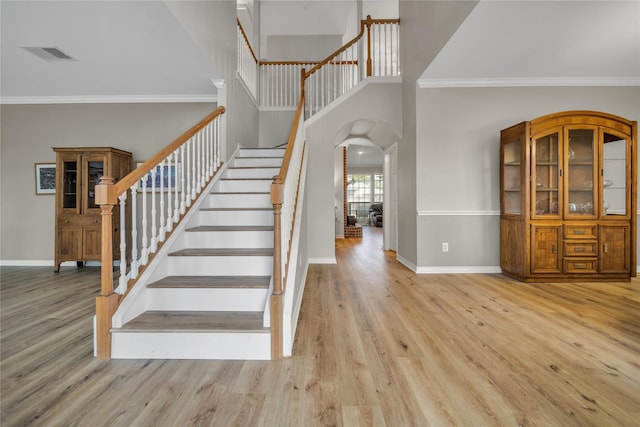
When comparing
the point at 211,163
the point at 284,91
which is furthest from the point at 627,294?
the point at 284,91

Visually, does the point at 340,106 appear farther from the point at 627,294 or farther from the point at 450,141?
the point at 627,294

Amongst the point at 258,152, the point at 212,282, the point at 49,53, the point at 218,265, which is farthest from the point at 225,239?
the point at 49,53

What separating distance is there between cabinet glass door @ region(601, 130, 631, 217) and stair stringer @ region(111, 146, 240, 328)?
15.8 feet

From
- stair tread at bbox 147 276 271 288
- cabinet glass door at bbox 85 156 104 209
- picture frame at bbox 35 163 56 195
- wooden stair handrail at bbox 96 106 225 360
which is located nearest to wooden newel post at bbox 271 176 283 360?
stair tread at bbox 147 276 271 288

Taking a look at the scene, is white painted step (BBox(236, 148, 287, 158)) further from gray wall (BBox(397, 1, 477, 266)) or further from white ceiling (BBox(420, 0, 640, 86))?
white ceiling (BBox(420, 0, 640, 86))

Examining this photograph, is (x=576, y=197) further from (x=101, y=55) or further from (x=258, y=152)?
(x=101, y=55)

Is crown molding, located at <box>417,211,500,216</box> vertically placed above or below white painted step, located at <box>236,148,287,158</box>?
below

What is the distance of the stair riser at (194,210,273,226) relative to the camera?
3062mm

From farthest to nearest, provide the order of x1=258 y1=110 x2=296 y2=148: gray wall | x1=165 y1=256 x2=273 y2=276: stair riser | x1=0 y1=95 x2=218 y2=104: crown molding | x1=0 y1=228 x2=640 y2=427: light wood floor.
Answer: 1. x1=258 y1=110 x2=296 y2=148: gray wall
2. x1=0 y1=95 x2=218 y2=104: crown molding
3. x1=165 y1=256 x2=273 y2=276: stair riser
4. x1=0 y1=228 x2=640 y2=427: light wood floor

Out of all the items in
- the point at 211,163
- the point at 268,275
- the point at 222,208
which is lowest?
the point at 268,275

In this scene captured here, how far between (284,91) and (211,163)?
3.02m

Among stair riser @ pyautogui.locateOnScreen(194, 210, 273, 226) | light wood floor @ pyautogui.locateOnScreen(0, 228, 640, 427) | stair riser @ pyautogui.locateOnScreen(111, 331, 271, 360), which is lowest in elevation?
light wood floor @ pyautogui.locateOnScreen(0, 228, 640, 427)

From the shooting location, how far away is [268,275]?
2.44 m

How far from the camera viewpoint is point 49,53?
11.0 ft
